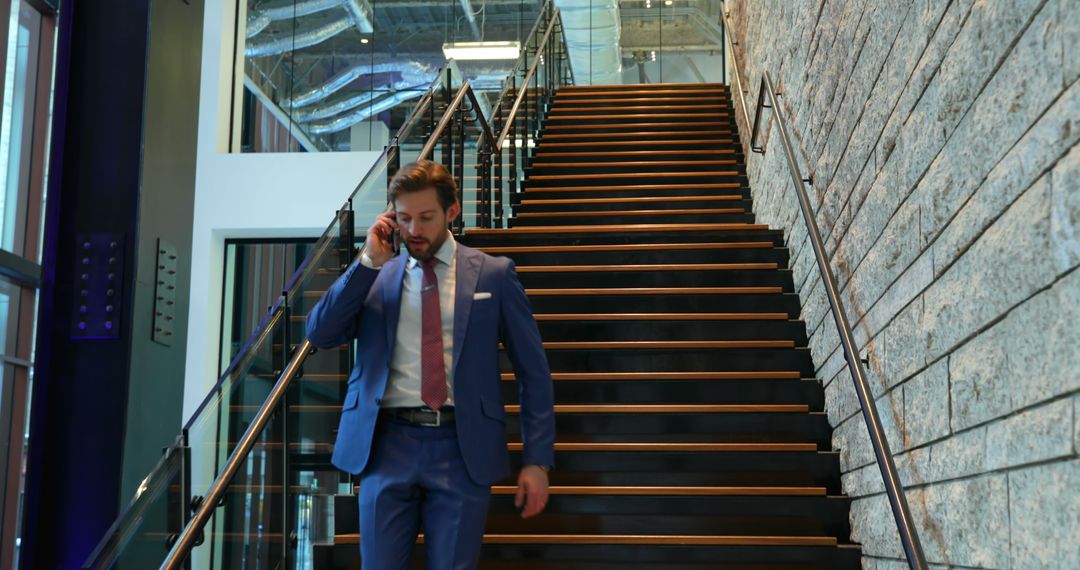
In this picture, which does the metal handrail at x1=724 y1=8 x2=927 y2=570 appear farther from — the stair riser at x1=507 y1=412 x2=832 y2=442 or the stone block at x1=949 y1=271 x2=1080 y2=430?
the stair riser at x1=507 y1=412 x2=832 y2=442

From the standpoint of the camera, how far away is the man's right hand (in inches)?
105

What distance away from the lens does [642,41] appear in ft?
67.9

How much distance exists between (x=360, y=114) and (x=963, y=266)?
12.8m

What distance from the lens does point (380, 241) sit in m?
2.67

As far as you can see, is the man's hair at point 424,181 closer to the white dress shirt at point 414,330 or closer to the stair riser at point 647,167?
the white dress shirt at point 414,330

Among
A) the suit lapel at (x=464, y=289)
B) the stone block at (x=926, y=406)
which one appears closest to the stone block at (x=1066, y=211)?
the stone block at (x=926, y=406)

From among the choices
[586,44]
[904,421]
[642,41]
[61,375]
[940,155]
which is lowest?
[904,421]

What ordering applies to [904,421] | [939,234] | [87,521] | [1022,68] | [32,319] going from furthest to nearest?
[32,319], [87,521], [904,421], [939,234], [1022,68]

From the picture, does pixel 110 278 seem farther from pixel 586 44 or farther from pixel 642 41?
pixel 642 41

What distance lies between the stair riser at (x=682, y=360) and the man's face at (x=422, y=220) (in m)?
2.82

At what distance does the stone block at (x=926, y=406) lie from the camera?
10.4 ft

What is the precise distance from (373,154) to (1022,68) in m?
8.93

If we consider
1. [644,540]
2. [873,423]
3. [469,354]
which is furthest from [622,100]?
[469,354]

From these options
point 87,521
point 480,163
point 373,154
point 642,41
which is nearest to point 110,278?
point 87,521
